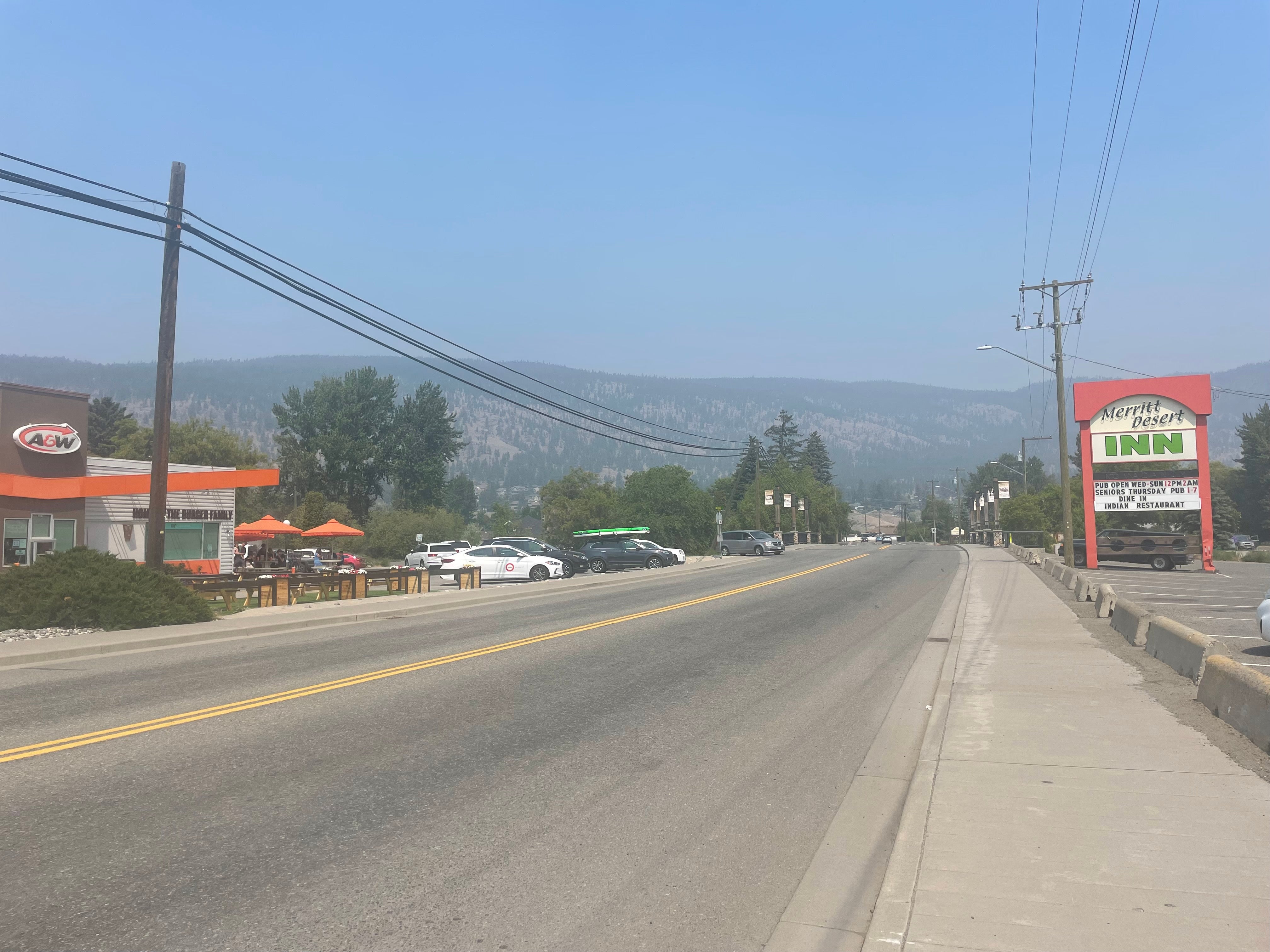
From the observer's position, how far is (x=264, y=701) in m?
9.32

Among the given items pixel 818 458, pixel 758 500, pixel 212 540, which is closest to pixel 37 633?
pixel 212 540

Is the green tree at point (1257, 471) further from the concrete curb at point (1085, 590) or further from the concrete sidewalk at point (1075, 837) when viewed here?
the concrete sidewalk at point (1075, 837)

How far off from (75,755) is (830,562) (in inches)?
1505

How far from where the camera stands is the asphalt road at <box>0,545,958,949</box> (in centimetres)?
428

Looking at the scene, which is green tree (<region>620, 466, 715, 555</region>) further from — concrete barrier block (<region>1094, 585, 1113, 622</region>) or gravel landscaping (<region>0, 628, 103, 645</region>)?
gravel landscaping (<region>0, 628, 103, 645</region>)

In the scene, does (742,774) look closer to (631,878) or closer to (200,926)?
(631,878)

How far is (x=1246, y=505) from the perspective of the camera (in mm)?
95688

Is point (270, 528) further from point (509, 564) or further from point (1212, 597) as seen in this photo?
point (1212, 597)

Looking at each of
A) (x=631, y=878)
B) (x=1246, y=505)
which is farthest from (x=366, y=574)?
(x=1246, y=505)

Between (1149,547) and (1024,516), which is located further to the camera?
(1024,516)

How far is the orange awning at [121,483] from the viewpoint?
2923 centimetres

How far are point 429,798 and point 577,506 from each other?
10397 cm

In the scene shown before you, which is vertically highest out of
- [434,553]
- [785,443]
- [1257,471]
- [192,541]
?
[785,443]

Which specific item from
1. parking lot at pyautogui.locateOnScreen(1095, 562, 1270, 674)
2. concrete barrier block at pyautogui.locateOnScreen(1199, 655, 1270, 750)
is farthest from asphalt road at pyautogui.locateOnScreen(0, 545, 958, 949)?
parking lot at pyautogui.locateOnScreen(1095, 562, 1270, 674)
